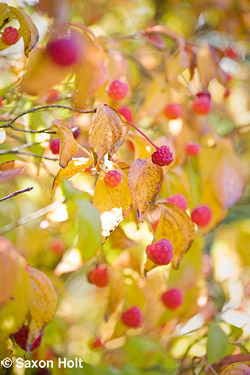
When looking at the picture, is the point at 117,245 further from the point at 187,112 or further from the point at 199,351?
the point at 187,112

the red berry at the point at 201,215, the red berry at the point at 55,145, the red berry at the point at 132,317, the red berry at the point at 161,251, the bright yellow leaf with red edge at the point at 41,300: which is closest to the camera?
the bright yellow leaf with red edge at the point at 41,300

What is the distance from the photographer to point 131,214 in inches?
36.9

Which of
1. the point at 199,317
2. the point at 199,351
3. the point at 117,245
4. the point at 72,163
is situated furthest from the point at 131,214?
the point at 199,317

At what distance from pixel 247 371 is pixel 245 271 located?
0.81 m

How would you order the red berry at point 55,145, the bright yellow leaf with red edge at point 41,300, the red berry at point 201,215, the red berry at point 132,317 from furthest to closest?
the red berry at point 201,215, the red berry at point 132,317, the red berry at point 55,145, the bright yellow leaf with red edge at point 41,300

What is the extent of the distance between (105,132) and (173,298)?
63cm

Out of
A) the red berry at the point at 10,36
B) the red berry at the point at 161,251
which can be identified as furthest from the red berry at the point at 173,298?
the red berry at the point at 10,36

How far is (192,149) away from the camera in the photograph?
1.23 m

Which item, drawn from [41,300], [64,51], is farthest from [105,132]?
[41,300]

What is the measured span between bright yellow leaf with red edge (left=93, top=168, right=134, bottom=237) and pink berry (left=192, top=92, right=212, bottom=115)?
55 centimetres

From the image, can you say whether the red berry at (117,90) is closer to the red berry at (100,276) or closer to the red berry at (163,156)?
the red berry at (163,156)

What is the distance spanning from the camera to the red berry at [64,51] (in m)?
0.72

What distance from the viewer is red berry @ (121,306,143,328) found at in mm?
1050

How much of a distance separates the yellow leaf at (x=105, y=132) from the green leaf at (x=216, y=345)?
23.3 inches
